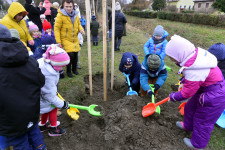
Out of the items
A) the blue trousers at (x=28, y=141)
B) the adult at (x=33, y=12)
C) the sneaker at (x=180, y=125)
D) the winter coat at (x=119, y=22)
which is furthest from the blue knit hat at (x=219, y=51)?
the adult at (x=33, y=12)

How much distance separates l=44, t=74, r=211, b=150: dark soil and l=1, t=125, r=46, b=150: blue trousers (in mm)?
328

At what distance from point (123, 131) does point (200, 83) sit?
1.28 meters

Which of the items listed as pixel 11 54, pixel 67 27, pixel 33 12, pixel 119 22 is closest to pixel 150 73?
pixel 67 27

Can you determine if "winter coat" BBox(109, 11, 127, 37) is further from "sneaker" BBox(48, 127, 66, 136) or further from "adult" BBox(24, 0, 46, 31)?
"sneaker" BBox(48, 127, 66, 136)

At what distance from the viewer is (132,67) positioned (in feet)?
12.1

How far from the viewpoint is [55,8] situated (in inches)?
280

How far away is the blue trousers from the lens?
1.76 metres

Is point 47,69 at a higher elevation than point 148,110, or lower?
higher

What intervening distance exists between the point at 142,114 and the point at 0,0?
33.7 metres

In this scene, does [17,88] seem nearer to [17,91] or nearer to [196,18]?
[17,91]

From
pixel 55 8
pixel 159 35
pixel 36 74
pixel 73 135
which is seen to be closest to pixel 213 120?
pixel 73 135

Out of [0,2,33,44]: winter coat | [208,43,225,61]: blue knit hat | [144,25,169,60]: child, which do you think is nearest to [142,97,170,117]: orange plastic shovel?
[208,43,225,61]: blue knit hat

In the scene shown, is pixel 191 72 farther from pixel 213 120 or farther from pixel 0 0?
pixel 0 0

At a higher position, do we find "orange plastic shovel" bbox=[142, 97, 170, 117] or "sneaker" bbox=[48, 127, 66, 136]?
"orange plastic shovel" bbox=[142, 97, 170, 117]
